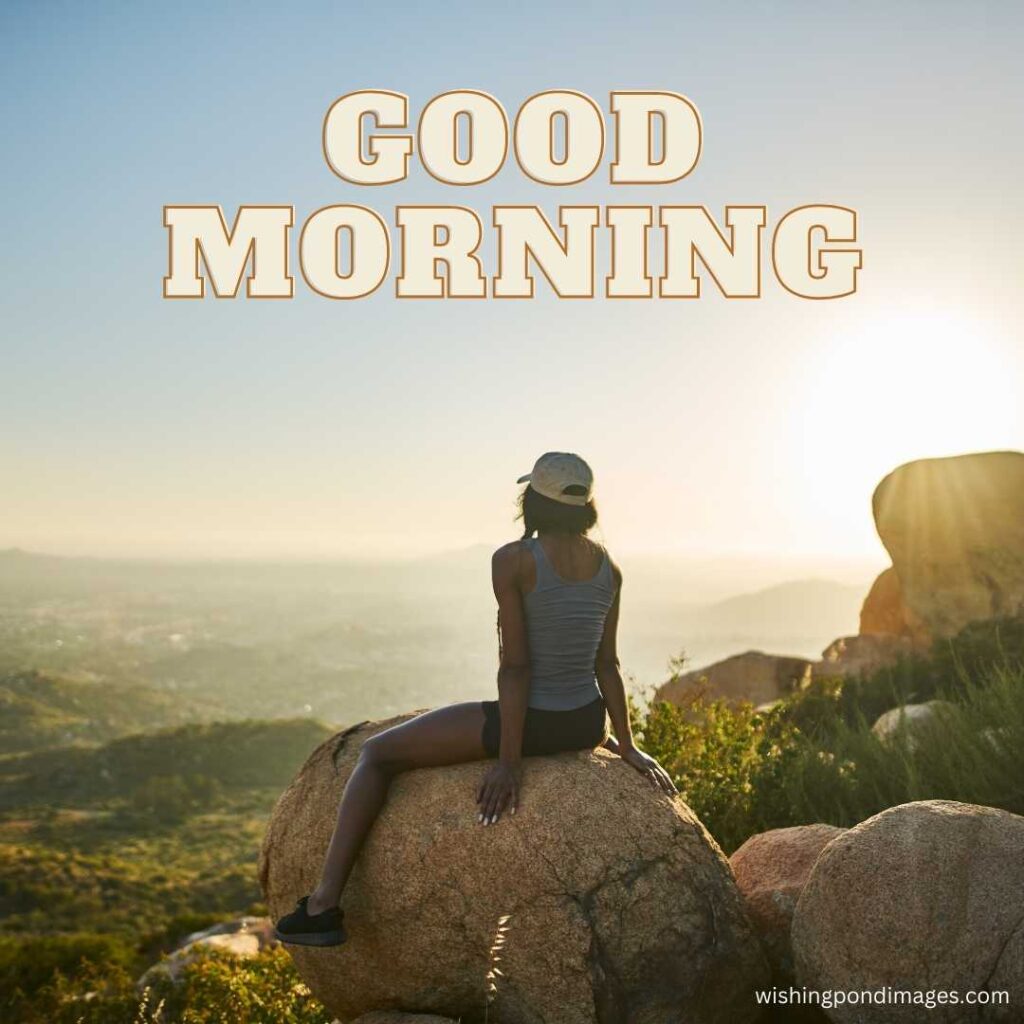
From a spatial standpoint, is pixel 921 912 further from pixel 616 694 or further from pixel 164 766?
pixel 164 766

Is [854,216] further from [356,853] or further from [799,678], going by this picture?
[799,678]

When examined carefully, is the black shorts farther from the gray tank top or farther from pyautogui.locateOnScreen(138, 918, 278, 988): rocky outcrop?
pyautogui.locateOnScreen(138, 918, 278, 988): rocky outcrop

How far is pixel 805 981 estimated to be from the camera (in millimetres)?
5328

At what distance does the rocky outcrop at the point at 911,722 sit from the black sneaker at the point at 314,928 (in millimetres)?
5539

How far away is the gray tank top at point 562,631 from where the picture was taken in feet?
17.5

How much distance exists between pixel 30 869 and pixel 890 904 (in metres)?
60.3

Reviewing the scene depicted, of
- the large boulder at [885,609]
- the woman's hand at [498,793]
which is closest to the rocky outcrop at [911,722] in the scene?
the woman's hand at [498,793]

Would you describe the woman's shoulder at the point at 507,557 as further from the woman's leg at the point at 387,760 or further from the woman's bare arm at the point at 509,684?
the woman's leg at the point at 387,760

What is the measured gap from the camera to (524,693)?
532 centimetres

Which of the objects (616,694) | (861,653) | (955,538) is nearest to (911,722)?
(616,694)

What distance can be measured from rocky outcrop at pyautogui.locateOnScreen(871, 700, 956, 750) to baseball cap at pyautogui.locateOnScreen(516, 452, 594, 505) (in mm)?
4850

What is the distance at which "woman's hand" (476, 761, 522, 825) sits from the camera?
5.26 m

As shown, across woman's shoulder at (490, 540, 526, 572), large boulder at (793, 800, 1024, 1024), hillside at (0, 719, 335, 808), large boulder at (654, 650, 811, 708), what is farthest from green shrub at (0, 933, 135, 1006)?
hillside at (0, 719, 335, 808)

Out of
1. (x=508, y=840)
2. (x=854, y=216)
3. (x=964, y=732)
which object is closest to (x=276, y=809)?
(x=508, y=840)
